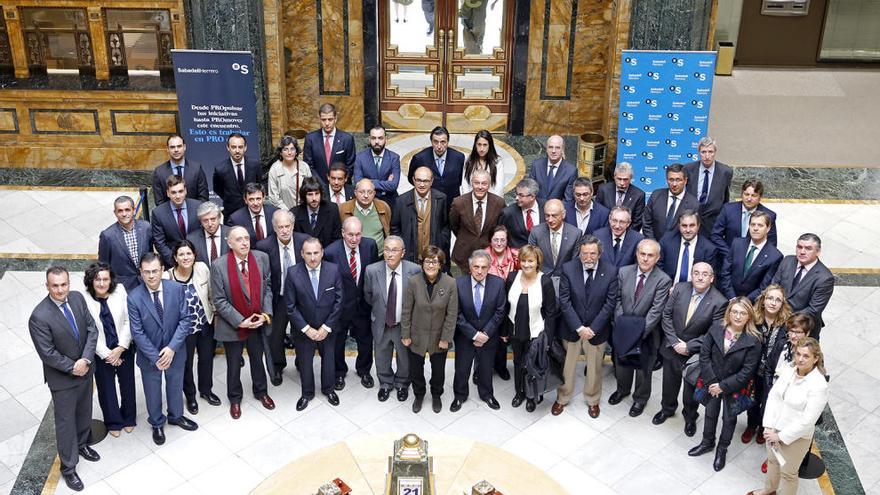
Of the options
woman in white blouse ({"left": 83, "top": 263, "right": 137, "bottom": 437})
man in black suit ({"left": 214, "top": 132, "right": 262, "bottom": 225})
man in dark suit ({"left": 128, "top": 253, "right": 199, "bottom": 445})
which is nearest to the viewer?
woman in white blouse ({"left": 83, "top": 263, "right": 137, "bottom": 437})

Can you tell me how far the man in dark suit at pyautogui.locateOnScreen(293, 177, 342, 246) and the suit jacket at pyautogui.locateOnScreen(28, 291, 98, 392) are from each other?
202 centimetres

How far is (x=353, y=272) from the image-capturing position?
8.40m

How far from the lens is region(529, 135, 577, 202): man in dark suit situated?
9.37m

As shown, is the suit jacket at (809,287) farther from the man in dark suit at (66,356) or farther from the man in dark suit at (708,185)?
the man in dark suit at (66,356)

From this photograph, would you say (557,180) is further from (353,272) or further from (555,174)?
(353,272)

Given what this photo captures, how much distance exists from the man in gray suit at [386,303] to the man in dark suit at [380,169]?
54.8 inches

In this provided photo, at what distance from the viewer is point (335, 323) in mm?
8336

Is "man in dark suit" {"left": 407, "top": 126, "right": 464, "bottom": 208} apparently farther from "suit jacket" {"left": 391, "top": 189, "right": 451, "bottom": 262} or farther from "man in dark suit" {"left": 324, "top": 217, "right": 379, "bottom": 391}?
"man in dark suit" {"left": 324, "top": 217, "right": 379, "bottom": 391}

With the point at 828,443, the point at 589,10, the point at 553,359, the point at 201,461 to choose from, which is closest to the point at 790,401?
the point at 828,443

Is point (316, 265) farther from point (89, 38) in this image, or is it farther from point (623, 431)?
point (89, 38)

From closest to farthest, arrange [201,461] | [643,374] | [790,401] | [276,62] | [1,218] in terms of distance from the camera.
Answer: [790,401]
[201,461]
[643,374]
[1,218]
[276,62]

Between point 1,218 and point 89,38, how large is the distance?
3025 mm

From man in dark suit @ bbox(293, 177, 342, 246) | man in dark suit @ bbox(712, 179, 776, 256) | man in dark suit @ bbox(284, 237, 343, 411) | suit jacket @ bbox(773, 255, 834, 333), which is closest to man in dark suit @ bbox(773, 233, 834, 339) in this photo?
suit jacket @ bbox(773, 255, 834, 333)

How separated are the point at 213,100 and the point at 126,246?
11.2 ft
